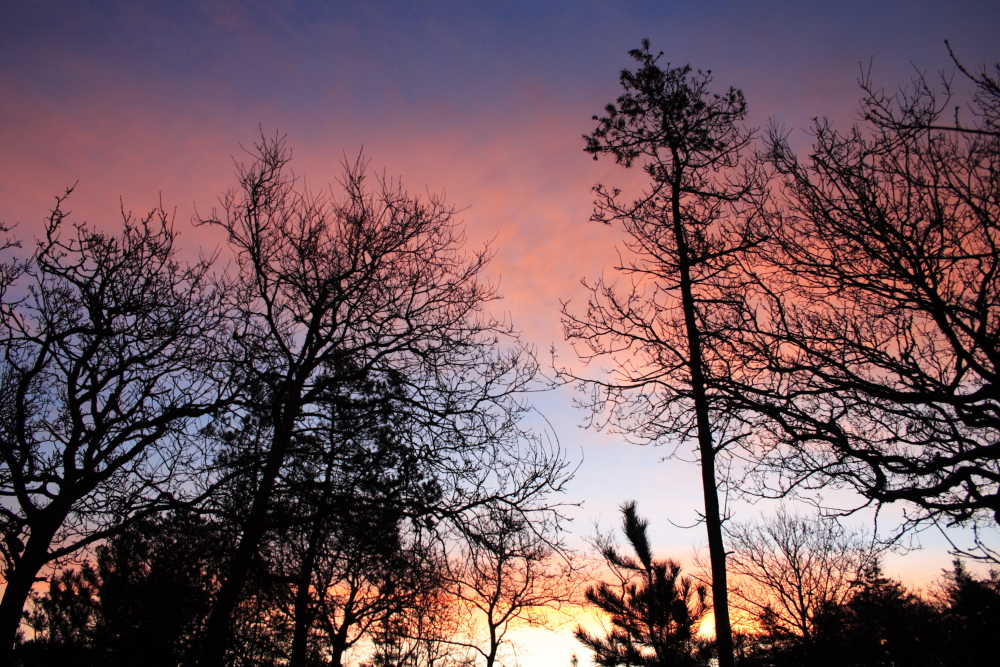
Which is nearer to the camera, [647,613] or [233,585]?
[233,585]

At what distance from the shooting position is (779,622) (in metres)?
25.1

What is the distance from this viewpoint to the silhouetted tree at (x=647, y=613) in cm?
1512

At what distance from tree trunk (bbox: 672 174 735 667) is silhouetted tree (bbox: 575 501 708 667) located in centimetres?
825

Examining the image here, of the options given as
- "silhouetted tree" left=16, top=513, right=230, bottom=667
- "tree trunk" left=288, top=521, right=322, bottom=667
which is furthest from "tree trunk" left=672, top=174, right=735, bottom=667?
Answer: "silhouetted tree" left=16, top=513, right=230, bottom=667

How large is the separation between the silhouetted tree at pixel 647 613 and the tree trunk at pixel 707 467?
8248 mm

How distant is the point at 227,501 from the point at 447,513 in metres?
2.58

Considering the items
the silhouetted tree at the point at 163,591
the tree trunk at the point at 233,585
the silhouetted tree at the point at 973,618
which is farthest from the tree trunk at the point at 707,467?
the silhouetted tree at the point at 973,618

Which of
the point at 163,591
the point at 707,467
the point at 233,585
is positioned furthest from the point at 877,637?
the point at 163,591

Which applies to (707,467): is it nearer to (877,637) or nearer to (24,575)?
(24,575)

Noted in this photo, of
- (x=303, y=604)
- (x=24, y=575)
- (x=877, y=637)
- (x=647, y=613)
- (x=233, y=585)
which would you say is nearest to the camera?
(x=233, y=585)

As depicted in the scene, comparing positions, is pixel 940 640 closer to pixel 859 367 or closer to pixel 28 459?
pixel 859 367

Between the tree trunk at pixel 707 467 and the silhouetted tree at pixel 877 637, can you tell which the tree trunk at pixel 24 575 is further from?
the silhouetted tree at pixel 877 637

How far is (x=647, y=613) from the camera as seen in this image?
15883mm

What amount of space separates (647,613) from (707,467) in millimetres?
10997
